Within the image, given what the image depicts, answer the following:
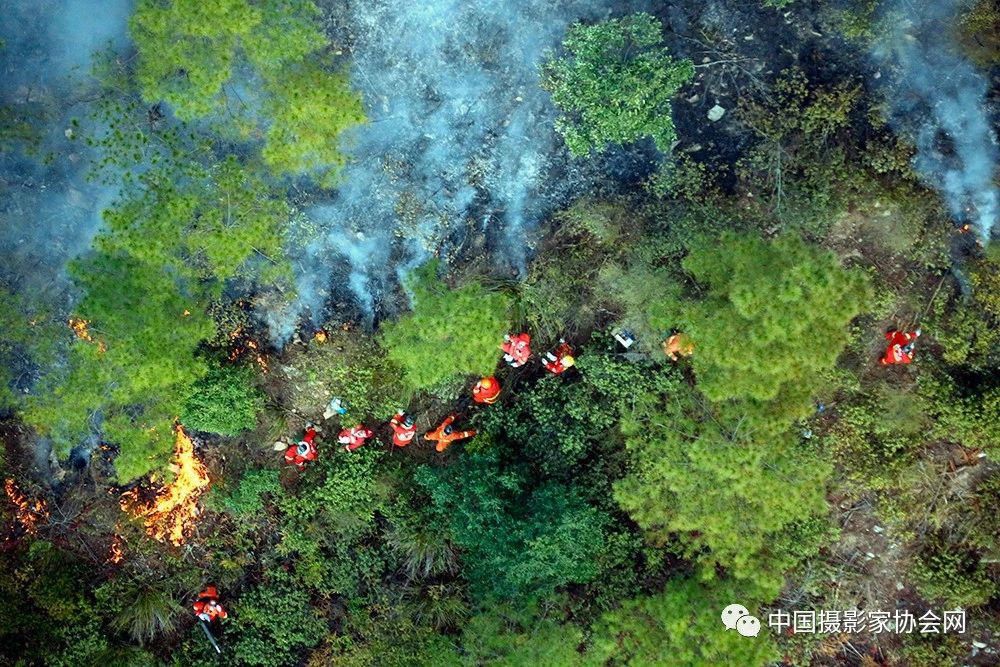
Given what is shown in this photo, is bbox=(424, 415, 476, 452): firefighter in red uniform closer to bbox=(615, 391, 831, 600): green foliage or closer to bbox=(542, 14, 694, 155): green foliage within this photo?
bbox=(615, 391, 831, 600): green foliage

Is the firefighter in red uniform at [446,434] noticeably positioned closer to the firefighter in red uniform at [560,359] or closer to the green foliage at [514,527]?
the green foliage at [514,527]

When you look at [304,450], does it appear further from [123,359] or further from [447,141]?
[447,141]

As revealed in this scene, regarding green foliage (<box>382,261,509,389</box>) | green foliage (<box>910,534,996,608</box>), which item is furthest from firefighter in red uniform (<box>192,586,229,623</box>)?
green foliage (<box>910,534,996,608</box>)

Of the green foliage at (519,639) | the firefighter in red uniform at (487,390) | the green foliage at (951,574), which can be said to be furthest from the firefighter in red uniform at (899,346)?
the green foliage at (519,639)

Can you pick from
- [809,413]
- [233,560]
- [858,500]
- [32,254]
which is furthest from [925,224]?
[32,254]

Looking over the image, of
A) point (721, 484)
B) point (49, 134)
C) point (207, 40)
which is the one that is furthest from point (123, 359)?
point (721, 484)
